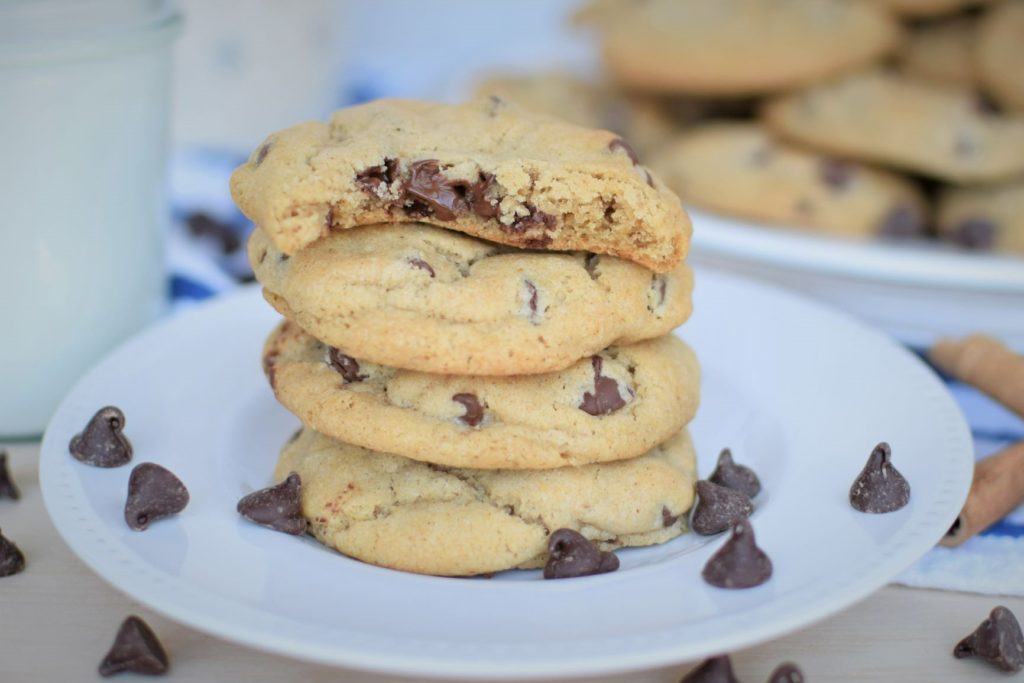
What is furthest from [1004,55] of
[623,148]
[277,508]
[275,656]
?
[275,656]

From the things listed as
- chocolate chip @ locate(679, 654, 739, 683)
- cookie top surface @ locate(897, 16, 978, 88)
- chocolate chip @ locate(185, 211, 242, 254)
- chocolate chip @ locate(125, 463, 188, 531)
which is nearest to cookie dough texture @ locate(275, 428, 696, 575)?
chocolate chip @ locate(125, 463, 188, 531)

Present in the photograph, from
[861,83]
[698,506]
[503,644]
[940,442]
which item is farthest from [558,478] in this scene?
[861,83]

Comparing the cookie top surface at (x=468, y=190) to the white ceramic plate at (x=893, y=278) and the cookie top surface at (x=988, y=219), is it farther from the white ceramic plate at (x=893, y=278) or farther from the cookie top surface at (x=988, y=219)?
the cookie top surface at (x=988, y=219)

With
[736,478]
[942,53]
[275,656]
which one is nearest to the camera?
[275,656]

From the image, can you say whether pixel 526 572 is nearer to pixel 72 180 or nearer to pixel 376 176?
pixel 376 176

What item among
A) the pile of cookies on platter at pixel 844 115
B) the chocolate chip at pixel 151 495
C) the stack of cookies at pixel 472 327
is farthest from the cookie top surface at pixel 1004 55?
the chocolate chip at pixel 151 495

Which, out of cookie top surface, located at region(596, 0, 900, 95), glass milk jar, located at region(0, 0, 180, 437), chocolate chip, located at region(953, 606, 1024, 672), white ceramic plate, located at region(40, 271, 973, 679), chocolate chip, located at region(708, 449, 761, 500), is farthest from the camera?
cookie top surface, located at region(596, 0, 900, 95)

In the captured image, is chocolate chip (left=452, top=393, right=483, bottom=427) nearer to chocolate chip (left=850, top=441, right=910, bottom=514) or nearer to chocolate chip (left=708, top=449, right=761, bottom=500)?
chocolate chip (left=708, top=449, right=761, bottom=500)
